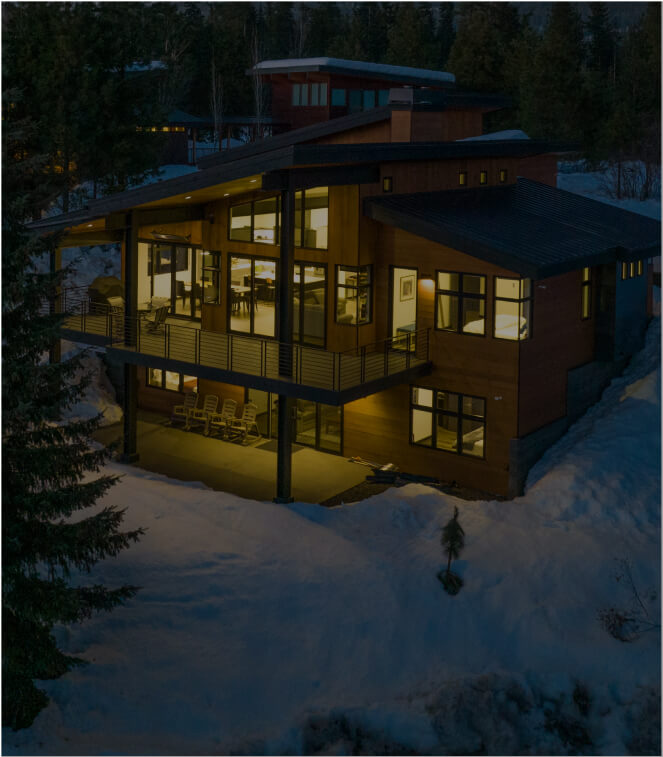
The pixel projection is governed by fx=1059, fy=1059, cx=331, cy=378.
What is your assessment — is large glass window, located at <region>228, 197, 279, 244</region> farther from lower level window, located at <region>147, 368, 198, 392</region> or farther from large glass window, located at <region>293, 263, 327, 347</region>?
lower level window, located at <region>147, 368, 198, 392</region>

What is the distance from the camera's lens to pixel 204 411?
89.4 feet

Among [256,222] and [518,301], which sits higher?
[256,222]

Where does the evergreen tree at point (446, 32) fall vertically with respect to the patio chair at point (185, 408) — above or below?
above

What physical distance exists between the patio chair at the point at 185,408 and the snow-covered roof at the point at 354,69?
→ 87.5ft

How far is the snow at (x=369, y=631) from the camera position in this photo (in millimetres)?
15164

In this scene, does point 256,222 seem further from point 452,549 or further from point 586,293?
point 452,549

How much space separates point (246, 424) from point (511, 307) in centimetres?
751

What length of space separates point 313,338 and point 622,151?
→ 36.6 m

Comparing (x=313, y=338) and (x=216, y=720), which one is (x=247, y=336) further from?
(x=216, y=720)

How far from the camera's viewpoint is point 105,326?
26422 millimetres

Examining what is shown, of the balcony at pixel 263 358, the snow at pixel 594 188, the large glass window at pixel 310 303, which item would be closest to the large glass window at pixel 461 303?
the balcony at pixel 263 358

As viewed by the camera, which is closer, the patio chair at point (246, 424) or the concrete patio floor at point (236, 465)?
the concrete patio floor at point (236, 465)

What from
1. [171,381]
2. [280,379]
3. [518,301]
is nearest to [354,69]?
[171,381]

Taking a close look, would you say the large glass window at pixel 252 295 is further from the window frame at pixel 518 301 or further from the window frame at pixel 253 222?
the window frame at pixel 518 301
